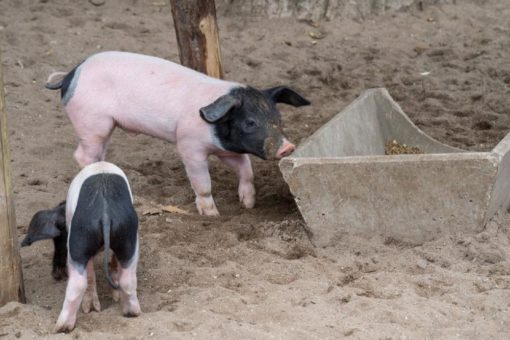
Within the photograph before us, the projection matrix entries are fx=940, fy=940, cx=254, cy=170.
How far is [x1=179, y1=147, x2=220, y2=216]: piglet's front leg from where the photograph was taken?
571 cm

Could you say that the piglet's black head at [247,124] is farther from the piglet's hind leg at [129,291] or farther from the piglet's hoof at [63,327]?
the piglet's hoof at [63,327]

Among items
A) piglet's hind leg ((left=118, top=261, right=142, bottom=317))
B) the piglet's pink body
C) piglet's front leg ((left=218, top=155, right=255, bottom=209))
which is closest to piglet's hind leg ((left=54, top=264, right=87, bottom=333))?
piglet's hind leg ((left=118, top=261, right=142, bottom=317))

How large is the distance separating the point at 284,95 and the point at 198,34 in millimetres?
869

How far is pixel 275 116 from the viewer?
566 cm

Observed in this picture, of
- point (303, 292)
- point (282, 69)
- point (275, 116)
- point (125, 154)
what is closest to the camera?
point (303, 292)

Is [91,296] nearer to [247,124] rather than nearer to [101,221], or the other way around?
[101,221]

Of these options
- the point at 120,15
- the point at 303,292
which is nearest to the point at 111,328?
the point at 303,292

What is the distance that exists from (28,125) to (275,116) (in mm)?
2245

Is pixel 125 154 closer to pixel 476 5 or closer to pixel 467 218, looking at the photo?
pixel 467 218

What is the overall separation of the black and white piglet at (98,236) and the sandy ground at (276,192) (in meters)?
0.13

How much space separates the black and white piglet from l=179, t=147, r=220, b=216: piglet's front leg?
54.3 inches

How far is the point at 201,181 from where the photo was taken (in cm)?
571

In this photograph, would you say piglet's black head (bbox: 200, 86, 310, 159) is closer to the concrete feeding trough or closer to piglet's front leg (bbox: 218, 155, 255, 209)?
piglet's front leg (bbox: 218, 155, 255, 209)

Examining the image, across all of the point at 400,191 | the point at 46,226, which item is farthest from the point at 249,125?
the point at 46,226
